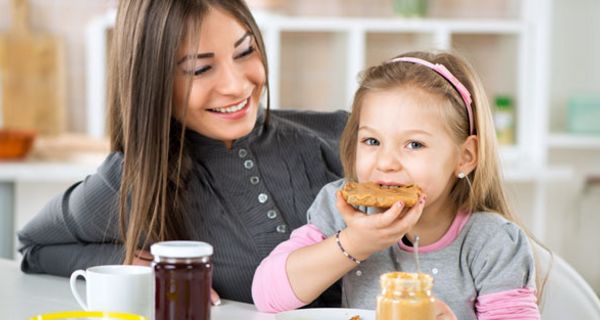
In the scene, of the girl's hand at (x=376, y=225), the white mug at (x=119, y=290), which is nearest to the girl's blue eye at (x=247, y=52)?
the girl's hand at (x=376, y=225)

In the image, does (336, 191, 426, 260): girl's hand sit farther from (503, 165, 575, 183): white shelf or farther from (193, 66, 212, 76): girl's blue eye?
(503, 165, 575, 183): white shelf

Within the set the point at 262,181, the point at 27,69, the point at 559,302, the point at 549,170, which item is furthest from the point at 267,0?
the point at 559,302

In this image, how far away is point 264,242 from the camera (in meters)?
1.95

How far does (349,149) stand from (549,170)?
2650 millimetres

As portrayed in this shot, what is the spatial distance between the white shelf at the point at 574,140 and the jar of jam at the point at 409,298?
334 cm

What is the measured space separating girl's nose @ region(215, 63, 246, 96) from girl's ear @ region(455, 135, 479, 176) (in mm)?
434

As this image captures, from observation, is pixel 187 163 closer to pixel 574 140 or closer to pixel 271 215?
pixel 271 215

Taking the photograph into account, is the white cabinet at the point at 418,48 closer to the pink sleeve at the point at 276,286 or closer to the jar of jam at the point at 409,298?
the pink sleeve at the point at 276,286

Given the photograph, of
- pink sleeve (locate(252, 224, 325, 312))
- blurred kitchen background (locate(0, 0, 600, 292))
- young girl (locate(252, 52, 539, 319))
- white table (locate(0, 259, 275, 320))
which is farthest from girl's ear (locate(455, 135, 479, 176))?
blurred kitchen background (locate(0, 0, 600, 292))

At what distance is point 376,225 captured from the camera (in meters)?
1.48

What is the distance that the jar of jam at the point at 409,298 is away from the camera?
1246 millimetres

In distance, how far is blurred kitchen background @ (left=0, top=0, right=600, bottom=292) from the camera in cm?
427

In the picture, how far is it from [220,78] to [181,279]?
2.13ft

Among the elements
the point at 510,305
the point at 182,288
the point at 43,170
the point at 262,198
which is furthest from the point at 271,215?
the point at 43,170
